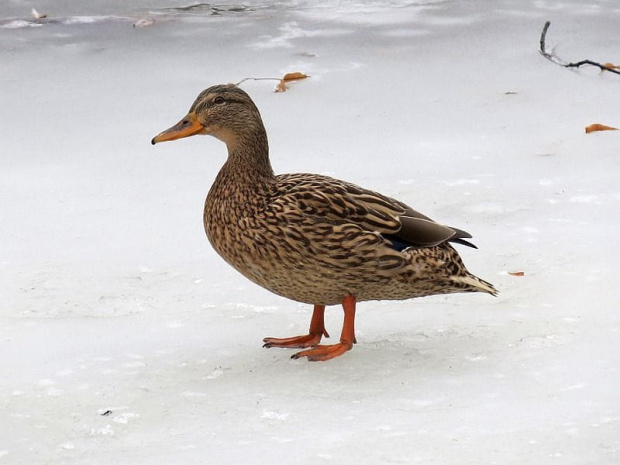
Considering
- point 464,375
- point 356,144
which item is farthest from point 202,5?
point 464,375

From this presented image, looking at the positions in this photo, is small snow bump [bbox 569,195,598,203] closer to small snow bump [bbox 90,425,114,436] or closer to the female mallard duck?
the female mallard duck

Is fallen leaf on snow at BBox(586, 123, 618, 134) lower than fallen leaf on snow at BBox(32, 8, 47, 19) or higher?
lower

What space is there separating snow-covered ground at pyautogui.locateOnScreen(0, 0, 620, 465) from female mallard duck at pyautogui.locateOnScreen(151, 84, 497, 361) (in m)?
0.21

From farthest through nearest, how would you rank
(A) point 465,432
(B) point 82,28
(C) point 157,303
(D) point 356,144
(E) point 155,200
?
(B) point 82,28 → (D) point 356,144 → (E) point 155,200 → (C) point 157,303 → (A) point 465,432

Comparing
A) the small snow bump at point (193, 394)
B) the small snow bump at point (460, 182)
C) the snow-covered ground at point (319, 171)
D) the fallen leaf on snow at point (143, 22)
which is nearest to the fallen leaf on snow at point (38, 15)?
the snow-covered ground at point (319, 171)

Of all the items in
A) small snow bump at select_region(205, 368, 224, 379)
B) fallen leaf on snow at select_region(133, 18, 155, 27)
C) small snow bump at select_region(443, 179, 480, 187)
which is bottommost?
small snow bump at select_region(205, 368, 224, 379)

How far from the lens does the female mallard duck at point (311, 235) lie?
4.50 metres

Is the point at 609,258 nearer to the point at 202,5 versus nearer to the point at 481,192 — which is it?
the point at 481,192

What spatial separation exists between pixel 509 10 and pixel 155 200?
13.1ft

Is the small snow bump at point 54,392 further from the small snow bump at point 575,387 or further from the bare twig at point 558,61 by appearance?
the bare twig at point 558,61

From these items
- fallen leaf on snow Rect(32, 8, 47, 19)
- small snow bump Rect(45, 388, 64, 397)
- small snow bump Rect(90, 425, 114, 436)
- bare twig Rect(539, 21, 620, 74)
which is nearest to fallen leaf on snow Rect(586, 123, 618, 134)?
bare twig Rect(539, 21, 620, 74)

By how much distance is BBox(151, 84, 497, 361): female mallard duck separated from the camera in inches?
177

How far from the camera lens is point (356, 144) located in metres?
7.15

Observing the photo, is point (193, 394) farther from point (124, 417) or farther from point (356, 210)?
point (356, 210)
